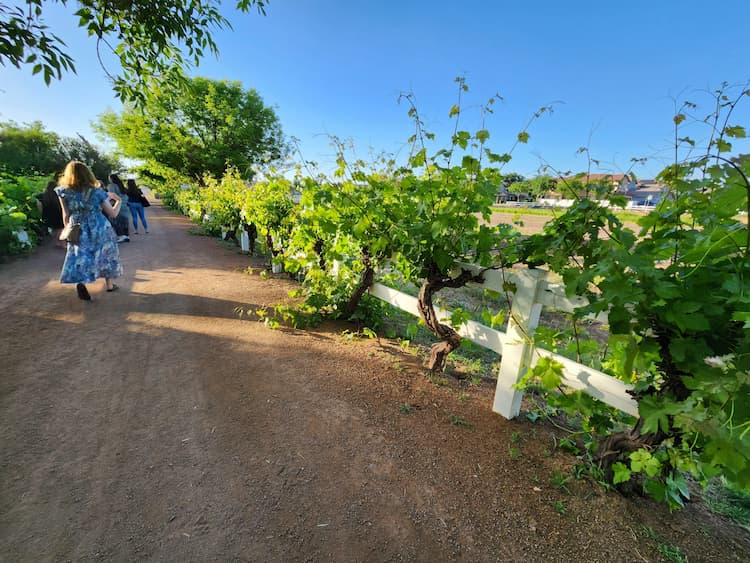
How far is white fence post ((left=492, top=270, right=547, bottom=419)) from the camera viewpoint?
7.11 ft

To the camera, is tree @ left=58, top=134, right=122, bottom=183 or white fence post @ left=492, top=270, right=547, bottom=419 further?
tree @ left=58, top=134, right=122, bottom=183

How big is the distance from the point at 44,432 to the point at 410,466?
7.88 ft

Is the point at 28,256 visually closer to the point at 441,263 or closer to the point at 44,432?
the point at 44,432

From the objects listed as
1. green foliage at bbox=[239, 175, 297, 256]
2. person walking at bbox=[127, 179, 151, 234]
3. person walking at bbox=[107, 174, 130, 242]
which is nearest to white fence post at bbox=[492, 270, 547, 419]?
green foliage at bbox=[239, 175, 297, 256]

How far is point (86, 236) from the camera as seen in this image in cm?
431

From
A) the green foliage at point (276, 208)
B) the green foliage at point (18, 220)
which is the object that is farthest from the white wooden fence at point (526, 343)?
the green foliage at point (18, 220)

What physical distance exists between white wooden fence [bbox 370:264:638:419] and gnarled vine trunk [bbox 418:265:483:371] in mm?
75

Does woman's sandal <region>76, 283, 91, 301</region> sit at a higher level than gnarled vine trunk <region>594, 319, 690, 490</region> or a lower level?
lower

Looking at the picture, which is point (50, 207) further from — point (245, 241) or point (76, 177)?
point (76, 177)

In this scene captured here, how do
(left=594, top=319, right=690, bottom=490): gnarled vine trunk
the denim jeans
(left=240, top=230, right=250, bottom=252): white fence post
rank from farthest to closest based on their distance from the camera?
the denim jeans < (left=240, top=230, right=250, bottom=252): white fence post < (left=594, top=319, right=690, bottom=490): gnarled vine trunk

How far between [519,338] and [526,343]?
0.27ft

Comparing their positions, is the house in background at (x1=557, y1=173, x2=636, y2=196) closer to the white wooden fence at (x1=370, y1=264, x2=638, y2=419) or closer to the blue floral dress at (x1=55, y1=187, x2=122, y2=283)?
the white wooden fence at (x1=370, y1=264, x2=638, y2=419)

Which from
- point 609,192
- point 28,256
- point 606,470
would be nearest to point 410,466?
point 606,470

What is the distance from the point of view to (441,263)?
91.7 inches
